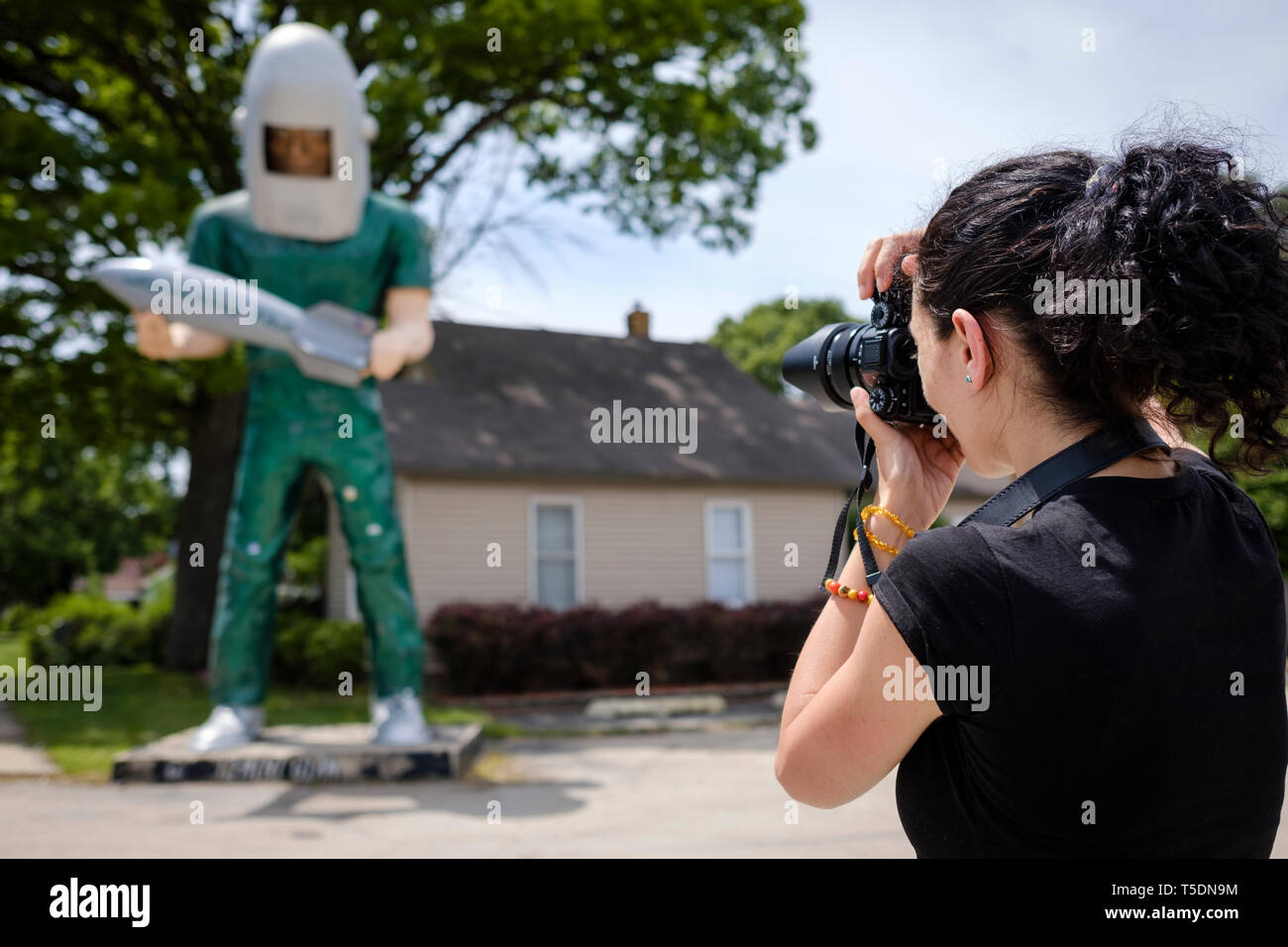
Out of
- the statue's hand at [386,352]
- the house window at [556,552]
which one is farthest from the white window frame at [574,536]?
the statue's hand at [386,352]

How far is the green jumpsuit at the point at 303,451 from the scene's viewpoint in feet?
21.1

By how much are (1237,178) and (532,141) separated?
1485cm

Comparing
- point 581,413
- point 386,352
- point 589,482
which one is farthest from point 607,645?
point 386,352

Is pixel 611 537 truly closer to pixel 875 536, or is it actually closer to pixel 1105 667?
pixel 875 536

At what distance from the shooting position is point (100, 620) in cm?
1878

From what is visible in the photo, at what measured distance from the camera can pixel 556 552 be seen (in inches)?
561

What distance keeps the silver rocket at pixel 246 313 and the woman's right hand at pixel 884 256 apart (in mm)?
5132

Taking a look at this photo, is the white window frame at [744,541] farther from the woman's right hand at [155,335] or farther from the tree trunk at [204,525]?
the woman's right hand at [155,335]

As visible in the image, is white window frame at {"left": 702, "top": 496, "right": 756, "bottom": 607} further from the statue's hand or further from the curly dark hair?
the curly dark hair

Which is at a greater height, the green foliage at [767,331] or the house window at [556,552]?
the green foliage at [767,331]

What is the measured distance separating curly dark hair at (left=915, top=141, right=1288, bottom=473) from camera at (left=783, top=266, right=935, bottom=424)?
0.69ft

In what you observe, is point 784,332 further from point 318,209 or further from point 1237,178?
point 1237,178

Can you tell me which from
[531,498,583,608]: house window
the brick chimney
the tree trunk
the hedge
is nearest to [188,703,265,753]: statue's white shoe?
the hedge

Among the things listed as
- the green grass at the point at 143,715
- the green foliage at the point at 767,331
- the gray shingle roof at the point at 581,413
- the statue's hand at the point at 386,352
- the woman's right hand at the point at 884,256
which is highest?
the green foliage at the point at 767,331
